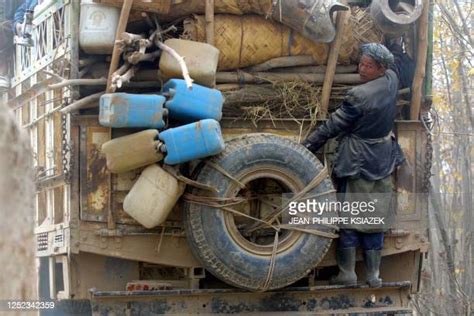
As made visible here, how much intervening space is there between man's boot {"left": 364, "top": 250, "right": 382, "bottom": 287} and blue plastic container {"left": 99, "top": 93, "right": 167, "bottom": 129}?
64.2 inches

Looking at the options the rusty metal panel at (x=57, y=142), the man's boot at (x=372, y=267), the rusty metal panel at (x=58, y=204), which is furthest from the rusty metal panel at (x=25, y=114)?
the man's boot at (x=372, y=267)

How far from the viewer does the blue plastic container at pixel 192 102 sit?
5.56 meters

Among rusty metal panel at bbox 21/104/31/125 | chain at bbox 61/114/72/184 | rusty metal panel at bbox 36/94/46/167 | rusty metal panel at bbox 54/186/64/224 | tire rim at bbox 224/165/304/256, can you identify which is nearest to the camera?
tire rim at bbox 224/165/304/256

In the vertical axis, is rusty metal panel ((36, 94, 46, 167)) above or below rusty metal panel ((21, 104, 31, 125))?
below

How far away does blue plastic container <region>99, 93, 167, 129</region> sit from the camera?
18.0ft

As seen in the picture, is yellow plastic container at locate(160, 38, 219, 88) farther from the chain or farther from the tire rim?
the chain

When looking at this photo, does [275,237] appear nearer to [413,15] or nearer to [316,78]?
[316,78]

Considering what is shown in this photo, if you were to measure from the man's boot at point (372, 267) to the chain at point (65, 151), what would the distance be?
6.38 feet

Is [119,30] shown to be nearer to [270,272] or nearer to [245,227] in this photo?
[245,227]

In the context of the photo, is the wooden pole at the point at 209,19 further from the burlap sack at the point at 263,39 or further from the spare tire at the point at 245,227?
the spare tire at the point at 245,227

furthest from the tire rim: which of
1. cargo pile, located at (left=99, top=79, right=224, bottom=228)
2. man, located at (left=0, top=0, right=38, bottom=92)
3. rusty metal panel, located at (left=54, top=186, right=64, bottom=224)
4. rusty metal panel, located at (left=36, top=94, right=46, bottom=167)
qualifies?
man, located at (left=0, top=0, right=38, bottom=92)

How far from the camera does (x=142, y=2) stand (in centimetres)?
577

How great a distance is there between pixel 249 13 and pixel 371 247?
1679mm

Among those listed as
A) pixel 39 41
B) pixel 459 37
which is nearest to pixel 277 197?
pixel 39 41
